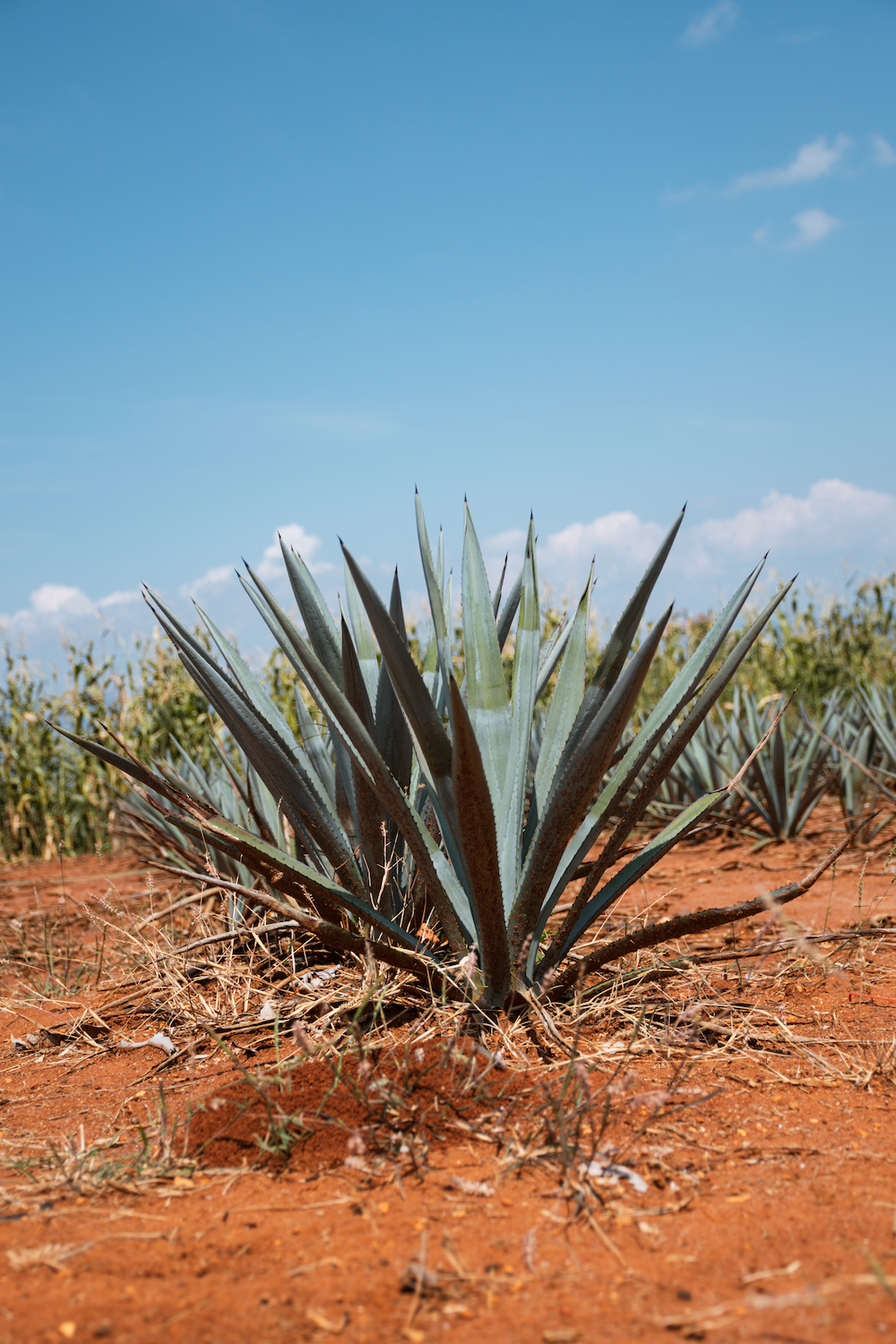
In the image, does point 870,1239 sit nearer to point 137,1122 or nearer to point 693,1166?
point 693,1166

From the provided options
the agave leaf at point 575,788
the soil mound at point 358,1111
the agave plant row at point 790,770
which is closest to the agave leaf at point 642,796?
the agave leaf at point 575,788

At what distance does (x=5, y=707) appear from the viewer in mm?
8297

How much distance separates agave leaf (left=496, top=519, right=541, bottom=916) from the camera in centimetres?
232

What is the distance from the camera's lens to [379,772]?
2.09 metres

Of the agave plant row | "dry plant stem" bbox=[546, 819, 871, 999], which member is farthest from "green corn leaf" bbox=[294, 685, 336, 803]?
the agave plant row

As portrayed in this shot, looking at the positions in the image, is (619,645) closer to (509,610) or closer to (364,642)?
(509,610)

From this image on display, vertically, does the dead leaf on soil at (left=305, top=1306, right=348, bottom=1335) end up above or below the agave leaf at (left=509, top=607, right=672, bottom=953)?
below

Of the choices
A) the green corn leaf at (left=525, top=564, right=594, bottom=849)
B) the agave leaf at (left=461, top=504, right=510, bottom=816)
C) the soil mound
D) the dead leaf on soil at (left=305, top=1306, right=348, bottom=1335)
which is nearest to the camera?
the dead leaf on soil at (left=305, top=1306, right=348, bottom=1335)

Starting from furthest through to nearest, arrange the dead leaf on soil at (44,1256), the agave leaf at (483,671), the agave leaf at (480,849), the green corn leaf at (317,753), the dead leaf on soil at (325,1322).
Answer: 1. the green corn leaf at (317,753)
2. the agave leaf at (483,671)
3. the agave leaf at (480,849)
4. the dead leaf on soil at (44,1256)
5. the dead leaf on soil at (325,1322)

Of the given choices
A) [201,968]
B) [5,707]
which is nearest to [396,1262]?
[201,968]

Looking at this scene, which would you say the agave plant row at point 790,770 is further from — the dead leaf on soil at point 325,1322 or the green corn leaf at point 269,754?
the dead leaf on soil at point 325,1322

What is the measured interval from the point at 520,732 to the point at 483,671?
0.20 metres

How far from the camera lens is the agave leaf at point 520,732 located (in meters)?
2.32

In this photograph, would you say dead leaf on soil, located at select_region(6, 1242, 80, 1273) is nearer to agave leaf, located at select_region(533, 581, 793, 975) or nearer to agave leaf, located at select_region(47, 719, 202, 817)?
agave leaf, located at select_region(47, 719, 202, 817)
